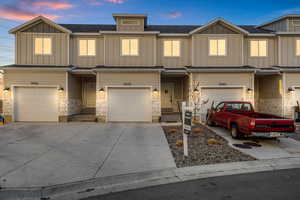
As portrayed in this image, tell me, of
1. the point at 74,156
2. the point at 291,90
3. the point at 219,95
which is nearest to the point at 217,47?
the point at 219,95

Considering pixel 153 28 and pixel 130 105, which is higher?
pixel 153 28

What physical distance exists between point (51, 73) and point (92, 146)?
27.9 feet

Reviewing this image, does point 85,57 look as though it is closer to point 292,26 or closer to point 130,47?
point 130,47

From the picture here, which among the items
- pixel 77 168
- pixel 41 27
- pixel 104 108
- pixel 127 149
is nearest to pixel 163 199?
pixel 77 168

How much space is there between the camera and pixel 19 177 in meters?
4.59

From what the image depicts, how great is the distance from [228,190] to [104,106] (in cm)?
1069

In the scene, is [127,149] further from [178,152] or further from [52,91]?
[52,91]

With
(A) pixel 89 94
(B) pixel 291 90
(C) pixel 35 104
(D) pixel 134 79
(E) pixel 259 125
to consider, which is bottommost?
(E) pixel 259 125

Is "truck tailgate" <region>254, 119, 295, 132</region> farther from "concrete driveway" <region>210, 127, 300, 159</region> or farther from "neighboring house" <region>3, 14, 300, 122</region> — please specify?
"neighboring house" <region>3, 14, 300, 122</region>

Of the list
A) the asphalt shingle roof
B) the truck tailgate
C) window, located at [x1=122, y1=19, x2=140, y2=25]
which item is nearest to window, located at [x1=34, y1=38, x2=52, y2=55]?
the asphalt shingle roof

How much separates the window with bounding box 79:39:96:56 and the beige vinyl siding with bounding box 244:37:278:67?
39.7ft

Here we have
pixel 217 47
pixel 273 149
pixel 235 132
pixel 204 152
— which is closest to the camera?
pixel 204 152

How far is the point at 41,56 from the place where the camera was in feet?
47.2

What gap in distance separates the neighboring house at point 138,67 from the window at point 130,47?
8cm
